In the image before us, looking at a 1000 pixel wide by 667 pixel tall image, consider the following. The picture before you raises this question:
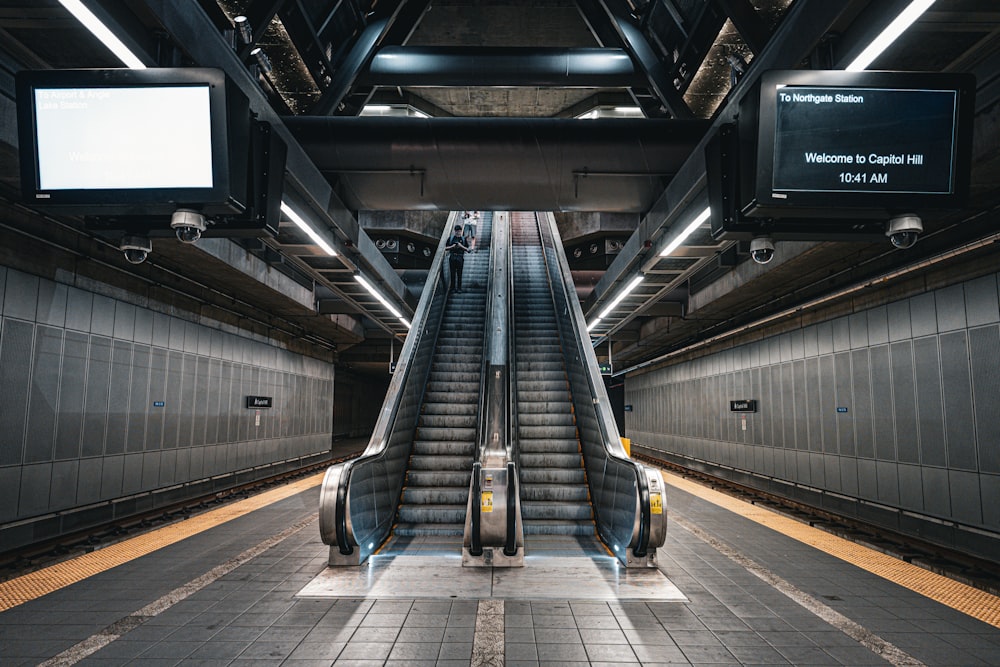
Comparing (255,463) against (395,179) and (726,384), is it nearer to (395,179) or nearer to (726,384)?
(395,179)

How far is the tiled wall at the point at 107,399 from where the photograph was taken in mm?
6426

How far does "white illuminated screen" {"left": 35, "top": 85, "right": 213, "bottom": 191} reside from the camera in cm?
362

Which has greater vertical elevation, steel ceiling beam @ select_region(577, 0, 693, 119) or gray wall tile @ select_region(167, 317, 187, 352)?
steel ceiling beam @ select_region(577, 0, 693, 119)

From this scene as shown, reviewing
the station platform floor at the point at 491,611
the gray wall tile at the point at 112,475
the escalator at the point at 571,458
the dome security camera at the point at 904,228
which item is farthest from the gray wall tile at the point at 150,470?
the dome security camera at the point at 904,228

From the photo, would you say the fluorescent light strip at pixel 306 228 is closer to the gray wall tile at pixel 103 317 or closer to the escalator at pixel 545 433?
the gray wall tile at pixel 103 317

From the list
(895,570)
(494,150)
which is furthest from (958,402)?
(494,150)

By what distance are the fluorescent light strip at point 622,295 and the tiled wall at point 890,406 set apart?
332 centimetres

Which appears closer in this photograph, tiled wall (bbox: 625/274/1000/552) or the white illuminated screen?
the white illuminated screen

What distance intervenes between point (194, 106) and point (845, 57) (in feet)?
14.6

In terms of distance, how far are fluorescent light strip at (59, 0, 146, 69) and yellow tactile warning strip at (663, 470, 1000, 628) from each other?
727cm

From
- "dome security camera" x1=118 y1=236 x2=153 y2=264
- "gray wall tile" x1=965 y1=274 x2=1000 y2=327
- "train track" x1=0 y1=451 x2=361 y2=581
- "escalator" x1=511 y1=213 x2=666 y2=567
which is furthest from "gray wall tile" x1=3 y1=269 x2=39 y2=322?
"gray wall tile" x1=965 y1=274 x2=1000 y2=327

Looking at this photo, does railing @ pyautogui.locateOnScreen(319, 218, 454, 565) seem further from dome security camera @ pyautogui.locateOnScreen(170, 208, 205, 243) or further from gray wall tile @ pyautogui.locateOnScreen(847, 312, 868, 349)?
gray wall tile @ pyautogui.locateOnScreen(847, 312, 868, 349)

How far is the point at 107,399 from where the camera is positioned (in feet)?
26.1

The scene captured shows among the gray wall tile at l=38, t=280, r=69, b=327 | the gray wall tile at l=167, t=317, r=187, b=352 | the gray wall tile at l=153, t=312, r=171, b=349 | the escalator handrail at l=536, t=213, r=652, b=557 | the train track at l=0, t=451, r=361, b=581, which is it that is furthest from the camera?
the gray wall tile at l=167, t=317, r=187, b=352
